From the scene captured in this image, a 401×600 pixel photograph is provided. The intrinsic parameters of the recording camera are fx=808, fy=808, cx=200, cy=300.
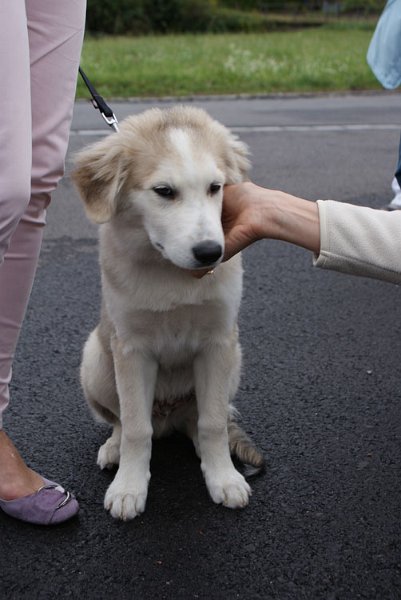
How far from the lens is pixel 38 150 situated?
2332 mm

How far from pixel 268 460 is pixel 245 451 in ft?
0.30

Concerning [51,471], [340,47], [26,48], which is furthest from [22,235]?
[340,47]

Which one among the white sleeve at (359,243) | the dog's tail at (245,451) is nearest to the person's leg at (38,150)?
the dog's tail at (245,451)

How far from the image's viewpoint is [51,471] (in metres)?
2.64

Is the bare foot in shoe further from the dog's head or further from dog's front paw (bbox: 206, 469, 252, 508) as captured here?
the dog's head

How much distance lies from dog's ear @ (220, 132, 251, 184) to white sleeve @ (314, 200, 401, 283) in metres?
0.45

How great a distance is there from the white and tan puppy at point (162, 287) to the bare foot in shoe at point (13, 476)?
0.25 m

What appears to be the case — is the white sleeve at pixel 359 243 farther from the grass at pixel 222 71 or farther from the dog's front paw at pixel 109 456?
the grass at pixel 222 71

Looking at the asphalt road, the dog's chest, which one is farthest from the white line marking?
the dog's chest

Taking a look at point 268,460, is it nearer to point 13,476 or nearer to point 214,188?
point 13,476

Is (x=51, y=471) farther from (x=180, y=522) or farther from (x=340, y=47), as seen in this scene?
(x=340, y=47)

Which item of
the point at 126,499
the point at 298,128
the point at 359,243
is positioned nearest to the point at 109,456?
the point at 126,499

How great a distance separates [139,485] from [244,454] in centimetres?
38

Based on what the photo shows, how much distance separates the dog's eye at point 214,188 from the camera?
2.29m
